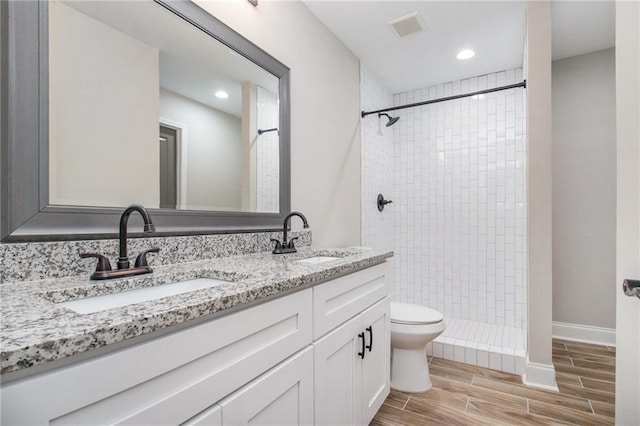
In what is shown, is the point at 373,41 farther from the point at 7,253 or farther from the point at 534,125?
the point at 7,253

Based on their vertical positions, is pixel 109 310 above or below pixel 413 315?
above

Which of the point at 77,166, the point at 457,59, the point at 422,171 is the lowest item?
the point at 77,166

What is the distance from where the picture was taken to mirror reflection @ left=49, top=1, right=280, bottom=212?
102cm

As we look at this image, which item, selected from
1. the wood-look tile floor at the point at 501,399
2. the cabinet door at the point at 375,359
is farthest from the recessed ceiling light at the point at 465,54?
the wood-look tile floor at the point at 501,399

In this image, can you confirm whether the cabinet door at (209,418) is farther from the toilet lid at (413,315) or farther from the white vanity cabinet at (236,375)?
the toilet lid at (413,315)

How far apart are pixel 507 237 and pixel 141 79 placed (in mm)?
3064

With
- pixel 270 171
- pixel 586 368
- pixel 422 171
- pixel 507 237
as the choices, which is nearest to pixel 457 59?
pixel 422 171

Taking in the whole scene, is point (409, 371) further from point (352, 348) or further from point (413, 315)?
point (352, 348)

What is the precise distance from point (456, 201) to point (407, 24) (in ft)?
5.58

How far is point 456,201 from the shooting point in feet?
10.6

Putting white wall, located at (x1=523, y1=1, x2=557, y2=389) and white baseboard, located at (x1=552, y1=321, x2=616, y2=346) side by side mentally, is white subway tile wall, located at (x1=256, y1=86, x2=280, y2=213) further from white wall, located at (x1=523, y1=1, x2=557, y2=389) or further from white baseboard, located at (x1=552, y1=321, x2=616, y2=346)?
white baseboard, located at (x1=552, y1=321, x2=616, y2=346)

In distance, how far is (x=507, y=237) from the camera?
301 cm

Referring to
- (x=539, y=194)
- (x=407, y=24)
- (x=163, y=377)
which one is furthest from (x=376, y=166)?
(x=163, y=377)

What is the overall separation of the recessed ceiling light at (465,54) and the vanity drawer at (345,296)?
2.01m
